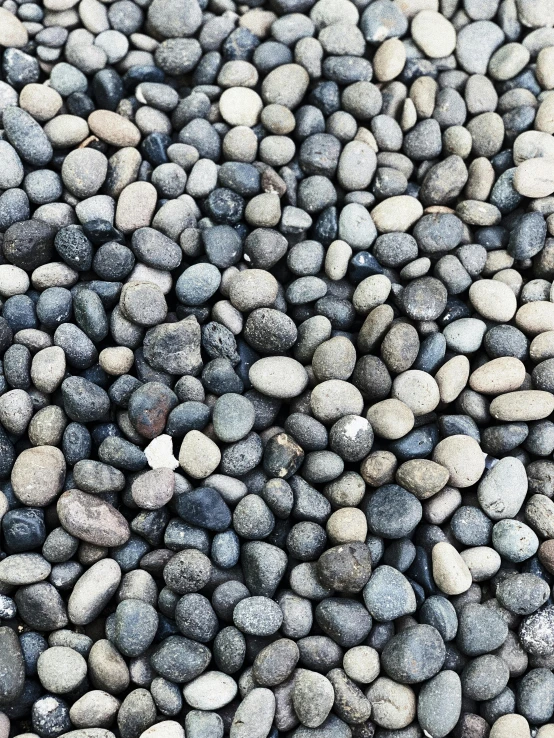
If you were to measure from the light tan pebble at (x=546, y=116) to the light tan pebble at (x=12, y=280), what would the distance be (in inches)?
39.3

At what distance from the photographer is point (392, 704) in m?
0.97

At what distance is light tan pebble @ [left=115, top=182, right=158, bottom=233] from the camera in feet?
4.06

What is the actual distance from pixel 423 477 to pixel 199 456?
343 millimetres

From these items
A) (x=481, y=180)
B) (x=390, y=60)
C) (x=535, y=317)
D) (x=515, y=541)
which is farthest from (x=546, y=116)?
(x=515, y=541)

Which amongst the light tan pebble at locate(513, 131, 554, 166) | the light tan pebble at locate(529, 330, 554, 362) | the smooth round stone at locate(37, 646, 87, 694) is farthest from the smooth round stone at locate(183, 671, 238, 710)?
the light tan pebble at locate(513, 131, 554, 166)

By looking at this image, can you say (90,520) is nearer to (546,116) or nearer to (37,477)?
(37,477)

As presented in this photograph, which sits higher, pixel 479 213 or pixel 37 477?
pixel 479 213

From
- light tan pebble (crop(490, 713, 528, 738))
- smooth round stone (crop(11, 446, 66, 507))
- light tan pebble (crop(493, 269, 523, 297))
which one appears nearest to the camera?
light tan pebble (crop(490, 713, 528, 738))

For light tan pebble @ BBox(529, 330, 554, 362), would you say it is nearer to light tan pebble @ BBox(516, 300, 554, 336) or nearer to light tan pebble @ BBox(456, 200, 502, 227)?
light tan pebble @ BBox(516, 300, 554, 336)

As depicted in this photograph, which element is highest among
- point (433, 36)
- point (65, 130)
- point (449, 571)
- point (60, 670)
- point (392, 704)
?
point (433, 36)

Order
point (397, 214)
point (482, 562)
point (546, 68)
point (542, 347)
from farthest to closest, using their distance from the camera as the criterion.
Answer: point (546, 68), point (397, 214), point (542, 347), point (482, 562)

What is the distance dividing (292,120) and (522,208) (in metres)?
0.47

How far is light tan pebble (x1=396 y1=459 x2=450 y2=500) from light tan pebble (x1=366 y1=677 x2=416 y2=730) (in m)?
0.27

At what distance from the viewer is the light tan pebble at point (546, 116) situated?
52.9 inches
